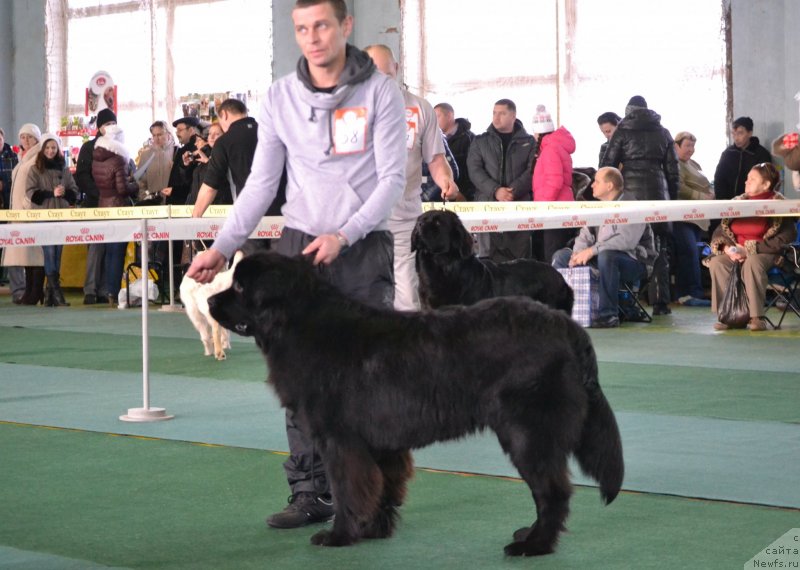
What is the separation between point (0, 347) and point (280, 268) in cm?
617

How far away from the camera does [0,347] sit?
29.0 feet

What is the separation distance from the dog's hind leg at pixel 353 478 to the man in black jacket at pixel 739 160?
9521 mm

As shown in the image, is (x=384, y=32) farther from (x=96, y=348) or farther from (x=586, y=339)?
(x=586, y=339)

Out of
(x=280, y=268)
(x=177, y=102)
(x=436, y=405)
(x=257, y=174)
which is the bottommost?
(x=436, y=405)

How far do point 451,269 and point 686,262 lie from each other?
507 cm

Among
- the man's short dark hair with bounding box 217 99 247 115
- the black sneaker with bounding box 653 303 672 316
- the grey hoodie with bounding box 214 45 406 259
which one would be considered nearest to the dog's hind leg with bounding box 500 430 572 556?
the grey hoodie with bounding box 214 45 406 259

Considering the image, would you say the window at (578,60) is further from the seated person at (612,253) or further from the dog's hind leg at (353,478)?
the dog's hind leg at (353,478)

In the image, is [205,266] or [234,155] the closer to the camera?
[205,266]

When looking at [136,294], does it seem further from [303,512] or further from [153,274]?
[303,512]

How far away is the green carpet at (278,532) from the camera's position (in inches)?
129

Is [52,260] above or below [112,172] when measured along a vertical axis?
below

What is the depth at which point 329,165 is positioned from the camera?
3.59m

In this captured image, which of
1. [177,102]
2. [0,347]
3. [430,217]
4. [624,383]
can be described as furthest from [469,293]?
[177,102]

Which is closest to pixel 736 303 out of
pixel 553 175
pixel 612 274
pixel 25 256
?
pixel 612 274
